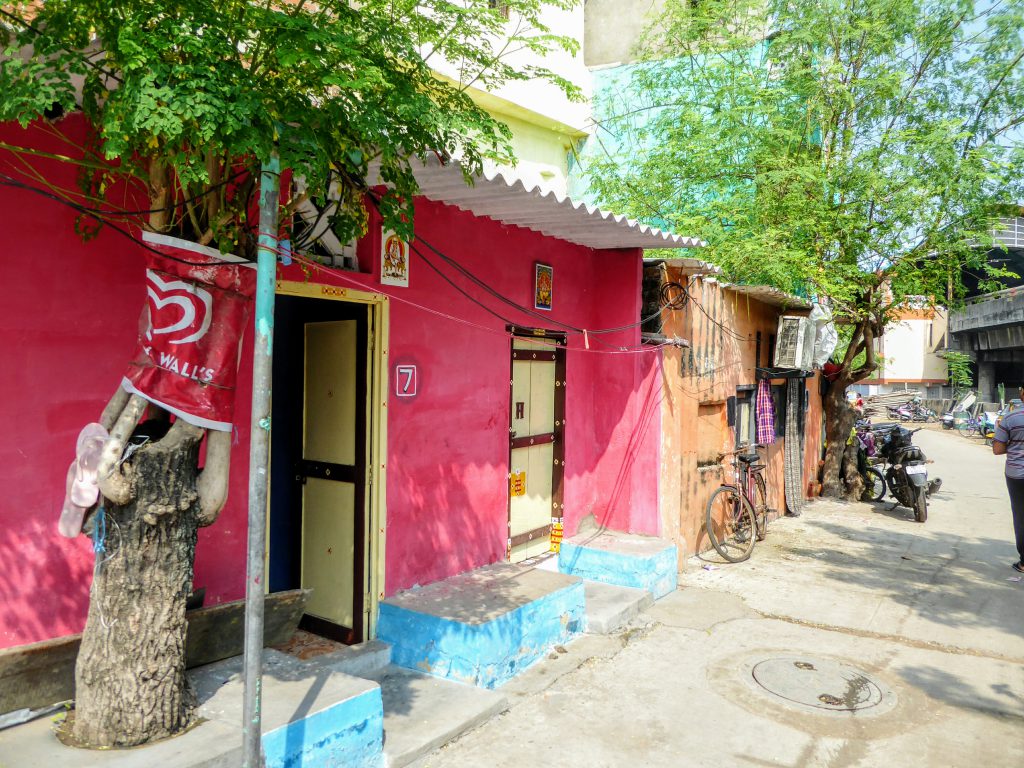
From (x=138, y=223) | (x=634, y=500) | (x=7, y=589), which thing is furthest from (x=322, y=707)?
(x=634, y=500)

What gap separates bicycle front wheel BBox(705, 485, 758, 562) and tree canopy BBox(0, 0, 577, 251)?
649 cm

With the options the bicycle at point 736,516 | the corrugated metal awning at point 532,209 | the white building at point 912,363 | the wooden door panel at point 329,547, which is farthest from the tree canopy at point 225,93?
the white building at point 912,363

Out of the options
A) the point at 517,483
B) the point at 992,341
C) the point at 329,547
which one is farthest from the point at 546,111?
the point at 992,341

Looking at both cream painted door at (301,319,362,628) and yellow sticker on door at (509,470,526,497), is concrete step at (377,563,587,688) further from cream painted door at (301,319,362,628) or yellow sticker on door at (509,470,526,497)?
yellow sticker on door at (509,470,526,497)

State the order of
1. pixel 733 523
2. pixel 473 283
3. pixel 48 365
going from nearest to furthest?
pixel 48 365, pixel 473 283, pixel 733 523

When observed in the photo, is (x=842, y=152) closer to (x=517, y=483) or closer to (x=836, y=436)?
(x=836, y=436)

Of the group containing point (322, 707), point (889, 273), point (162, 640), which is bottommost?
point (322, 707)

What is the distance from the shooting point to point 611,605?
262 inches

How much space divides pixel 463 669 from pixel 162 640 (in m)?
2.33

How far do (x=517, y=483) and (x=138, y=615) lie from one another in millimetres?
4244

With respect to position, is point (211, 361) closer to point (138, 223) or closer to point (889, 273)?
point (138, 223)

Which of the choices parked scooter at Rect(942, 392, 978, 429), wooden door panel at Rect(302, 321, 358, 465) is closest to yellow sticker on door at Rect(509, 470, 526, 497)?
wooden door panel at Rect(302, 321, 358, 465)

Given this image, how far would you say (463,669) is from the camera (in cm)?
512

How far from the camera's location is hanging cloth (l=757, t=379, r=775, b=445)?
10.8 m
